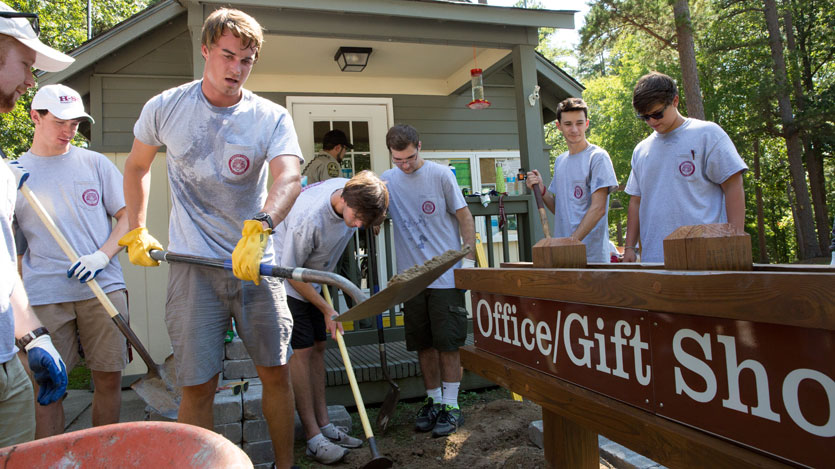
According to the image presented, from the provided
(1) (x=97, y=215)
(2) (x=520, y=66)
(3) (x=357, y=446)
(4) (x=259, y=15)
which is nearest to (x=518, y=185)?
(2) (x=520, y=66)

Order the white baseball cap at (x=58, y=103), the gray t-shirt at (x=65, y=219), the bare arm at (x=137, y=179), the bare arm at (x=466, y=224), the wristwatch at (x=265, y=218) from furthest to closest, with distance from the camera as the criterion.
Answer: the bare arm at (x=466, y=224) < the white baseball cap at (x=58, y=103) < the gray t-shirt at (x=65, y=219) < the bare arm at (x=137, y=179) < the wristwatch at (x=265, y=218)

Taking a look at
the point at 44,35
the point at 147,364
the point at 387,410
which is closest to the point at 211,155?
the point at 147,364

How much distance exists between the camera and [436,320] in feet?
12.1

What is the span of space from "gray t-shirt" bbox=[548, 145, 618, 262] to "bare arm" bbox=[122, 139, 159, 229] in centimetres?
249

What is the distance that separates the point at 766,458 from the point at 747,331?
23cm

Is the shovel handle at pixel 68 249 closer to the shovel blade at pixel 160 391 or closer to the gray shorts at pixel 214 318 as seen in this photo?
the shovel blade at pixel 160 391

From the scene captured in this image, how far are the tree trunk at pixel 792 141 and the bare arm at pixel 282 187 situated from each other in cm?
2062

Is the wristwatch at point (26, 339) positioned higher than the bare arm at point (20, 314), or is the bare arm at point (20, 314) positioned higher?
the bare arm at point (20, 314)

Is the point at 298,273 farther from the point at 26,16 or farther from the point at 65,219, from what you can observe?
the point at 65,219

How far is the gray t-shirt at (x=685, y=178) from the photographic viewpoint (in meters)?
2.77

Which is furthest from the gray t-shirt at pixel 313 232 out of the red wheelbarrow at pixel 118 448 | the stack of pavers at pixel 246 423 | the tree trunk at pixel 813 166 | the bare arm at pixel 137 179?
the tree trunk at pixel 813 166

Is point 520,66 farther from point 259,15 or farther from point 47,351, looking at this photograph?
point 47,351

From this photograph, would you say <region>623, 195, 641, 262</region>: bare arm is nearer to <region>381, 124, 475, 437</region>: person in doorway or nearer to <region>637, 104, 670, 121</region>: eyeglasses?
<region>637, 104, 670, 121</region>: eyeglasses

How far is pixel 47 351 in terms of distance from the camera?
1637 millimetres
